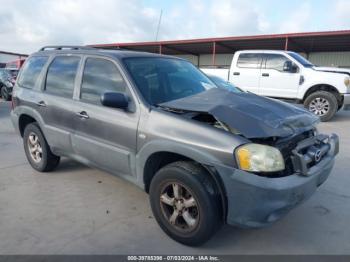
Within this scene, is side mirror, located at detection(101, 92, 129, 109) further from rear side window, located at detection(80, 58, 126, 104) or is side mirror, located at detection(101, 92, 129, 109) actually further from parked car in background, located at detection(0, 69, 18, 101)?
parked car in background, located at detection(0, 69, 18, 101)

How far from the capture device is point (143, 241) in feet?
10.6

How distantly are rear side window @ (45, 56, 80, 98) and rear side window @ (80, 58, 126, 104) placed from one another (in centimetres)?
25

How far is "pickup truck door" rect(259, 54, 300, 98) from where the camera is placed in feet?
33.9

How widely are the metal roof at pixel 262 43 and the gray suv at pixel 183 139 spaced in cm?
1759

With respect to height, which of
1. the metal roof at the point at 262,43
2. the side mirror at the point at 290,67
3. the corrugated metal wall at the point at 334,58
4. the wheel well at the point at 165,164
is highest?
the metal roof at the point at 262,43

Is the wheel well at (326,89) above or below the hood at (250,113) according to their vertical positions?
below

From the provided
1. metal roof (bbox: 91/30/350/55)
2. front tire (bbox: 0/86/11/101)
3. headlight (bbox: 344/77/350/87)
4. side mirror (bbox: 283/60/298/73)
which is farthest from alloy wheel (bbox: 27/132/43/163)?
metal roof (bbox: 91/30/350/55)

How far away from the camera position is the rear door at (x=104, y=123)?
3.49 metres

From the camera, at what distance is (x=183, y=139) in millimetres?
2961

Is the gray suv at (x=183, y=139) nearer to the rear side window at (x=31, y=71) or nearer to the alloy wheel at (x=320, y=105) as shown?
the rear side window at (x=31, y=71)

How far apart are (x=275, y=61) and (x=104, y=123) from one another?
821cm

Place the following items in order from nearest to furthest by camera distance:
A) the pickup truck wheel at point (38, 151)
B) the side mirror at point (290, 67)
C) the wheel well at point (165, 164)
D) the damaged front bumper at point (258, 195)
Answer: the damaged front bumper at point (258, 195) < the wheel well at point (165, 164) < the pickup truck wheel at point (38, 151) < the side mirror at point (290, 67)

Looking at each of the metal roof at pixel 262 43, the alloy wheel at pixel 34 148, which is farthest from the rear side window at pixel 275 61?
the metal roof at pixel 262 43

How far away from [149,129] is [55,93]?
6.12 feet
